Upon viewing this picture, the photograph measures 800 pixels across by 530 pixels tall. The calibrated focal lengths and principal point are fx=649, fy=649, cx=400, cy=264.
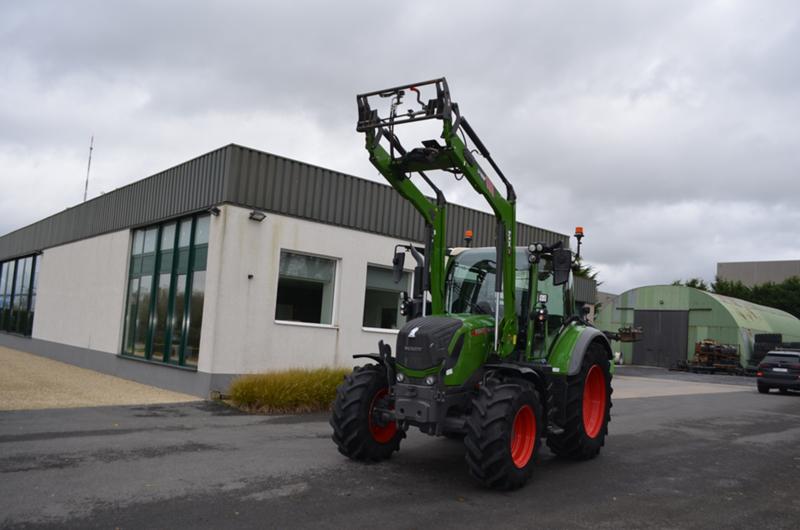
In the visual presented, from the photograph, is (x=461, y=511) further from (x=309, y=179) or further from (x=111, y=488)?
(x=309, y=179)

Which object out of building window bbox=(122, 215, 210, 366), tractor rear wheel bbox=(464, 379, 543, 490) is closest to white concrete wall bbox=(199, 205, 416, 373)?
building window bbox=(122, 215, 210, 366)

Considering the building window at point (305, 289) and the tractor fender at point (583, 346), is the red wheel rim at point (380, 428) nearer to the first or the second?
the tractor fender at point (583, 346)

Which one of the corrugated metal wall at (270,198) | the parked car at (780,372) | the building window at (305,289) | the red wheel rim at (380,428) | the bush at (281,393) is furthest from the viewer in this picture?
the parked car at (780,372)

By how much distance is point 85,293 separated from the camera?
18594 mm

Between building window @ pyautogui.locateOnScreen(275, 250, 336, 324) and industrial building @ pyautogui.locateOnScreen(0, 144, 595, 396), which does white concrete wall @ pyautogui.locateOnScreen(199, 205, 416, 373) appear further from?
building window @ pyautogui.locateOnScreen(275, 250, 336, 324)

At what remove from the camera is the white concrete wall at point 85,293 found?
16.5 meters

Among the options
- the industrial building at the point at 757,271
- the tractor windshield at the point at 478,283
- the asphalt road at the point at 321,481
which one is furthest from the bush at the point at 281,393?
the industrial building at the point at 757,271

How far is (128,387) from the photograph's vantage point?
13.7m

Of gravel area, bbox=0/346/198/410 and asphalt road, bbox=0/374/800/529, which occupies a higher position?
asphalt road, bbox=0/374/800/529

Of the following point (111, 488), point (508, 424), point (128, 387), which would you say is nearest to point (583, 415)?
point (508, 424)

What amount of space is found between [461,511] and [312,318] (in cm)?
913

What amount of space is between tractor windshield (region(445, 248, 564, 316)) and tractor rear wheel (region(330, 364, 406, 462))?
4.17ft

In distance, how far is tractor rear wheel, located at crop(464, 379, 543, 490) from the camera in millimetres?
5832

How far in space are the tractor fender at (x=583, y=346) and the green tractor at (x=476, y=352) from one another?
1 cm
